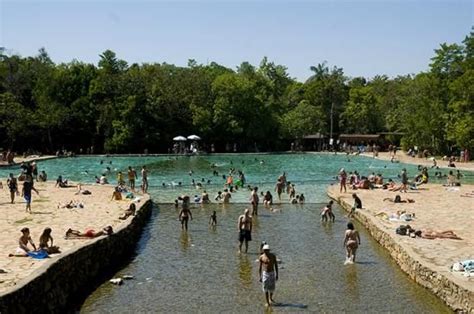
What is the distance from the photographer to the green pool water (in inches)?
592

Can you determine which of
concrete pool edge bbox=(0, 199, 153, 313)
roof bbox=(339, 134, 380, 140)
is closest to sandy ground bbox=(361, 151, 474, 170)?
roof bbox=(339, 134, 380, 140)

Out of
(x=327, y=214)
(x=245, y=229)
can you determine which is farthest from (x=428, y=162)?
(x=245, y=229)

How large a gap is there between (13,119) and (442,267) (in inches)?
2502

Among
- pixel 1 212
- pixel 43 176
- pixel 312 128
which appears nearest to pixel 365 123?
pixel 312 128

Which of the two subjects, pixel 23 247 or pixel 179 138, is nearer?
pixel 23 247

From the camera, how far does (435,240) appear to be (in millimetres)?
20188

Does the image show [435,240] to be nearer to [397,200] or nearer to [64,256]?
[397,200]

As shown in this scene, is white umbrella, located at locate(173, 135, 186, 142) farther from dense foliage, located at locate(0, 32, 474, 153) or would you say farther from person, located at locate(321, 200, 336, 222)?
person, located at locate(321, 200, 336, 222)

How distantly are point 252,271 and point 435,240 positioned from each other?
6337mm

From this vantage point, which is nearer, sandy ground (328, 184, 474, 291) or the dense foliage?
sandy ground (328, 184, 474, 291)

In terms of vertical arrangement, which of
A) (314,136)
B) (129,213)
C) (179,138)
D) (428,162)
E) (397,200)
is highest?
(314,136)

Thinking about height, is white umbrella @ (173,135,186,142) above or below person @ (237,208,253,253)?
above

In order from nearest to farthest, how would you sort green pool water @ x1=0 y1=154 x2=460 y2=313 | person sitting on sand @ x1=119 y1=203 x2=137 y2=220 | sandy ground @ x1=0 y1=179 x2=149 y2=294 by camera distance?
green pool water @ x1=0 y1=154 x2=460 y2=313, sandy ground @ x1=0 y1=179 x2=149 y2=294, person sitting on sand @ x1=119 y1=203 x2=137 y2=220

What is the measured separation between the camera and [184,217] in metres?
25.3
